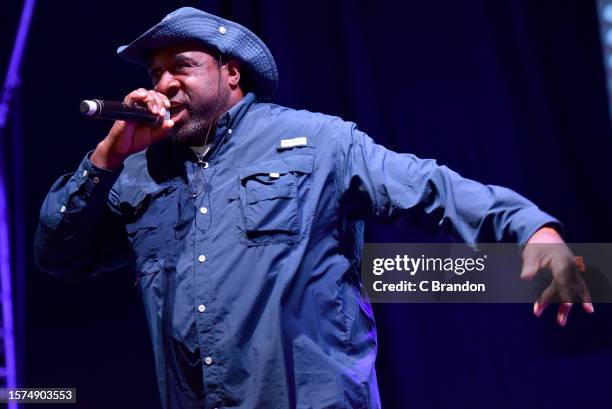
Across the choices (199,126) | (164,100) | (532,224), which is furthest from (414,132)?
(532,224)

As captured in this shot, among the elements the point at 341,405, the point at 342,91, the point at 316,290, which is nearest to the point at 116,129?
the point at 316,290

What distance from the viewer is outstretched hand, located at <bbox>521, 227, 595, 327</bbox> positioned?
1224mm

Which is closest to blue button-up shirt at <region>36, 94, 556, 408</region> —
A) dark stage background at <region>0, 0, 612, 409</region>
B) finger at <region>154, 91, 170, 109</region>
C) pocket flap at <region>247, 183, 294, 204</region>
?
pocket flap at <region>247, 183, 294, 204</region>

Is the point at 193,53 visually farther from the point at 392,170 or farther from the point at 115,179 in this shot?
the point at 392,170

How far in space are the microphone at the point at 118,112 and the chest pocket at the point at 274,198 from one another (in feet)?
0.69

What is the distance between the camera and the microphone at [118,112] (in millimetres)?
1426

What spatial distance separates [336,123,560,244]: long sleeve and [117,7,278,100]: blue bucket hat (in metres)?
0.33

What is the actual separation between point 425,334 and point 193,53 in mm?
→ 1137

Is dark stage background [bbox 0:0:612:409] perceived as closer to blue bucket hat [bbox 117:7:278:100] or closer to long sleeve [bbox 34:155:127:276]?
blue bucket hat [bbox 117:7:278:100]

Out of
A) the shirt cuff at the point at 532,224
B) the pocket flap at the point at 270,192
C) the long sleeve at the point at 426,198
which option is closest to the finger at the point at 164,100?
the pocket flap at the point at 270,192

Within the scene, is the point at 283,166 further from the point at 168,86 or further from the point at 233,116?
the point at 168,86

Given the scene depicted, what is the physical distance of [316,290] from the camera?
4.93 feet

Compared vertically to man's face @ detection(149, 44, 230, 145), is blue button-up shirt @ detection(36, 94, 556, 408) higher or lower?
lower

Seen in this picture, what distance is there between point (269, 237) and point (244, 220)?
64 millimetres
